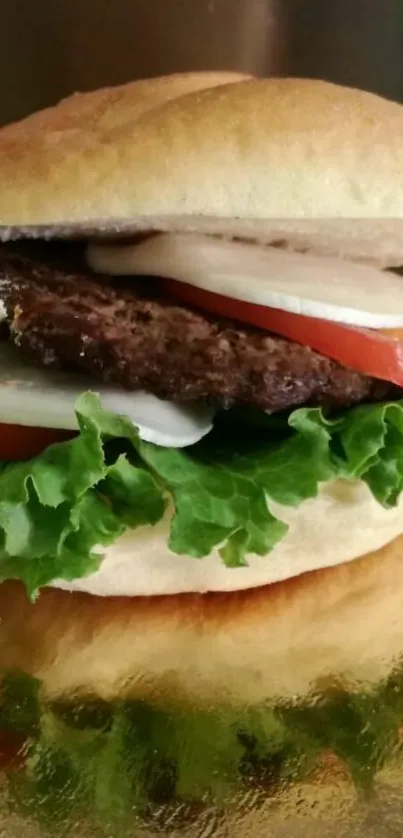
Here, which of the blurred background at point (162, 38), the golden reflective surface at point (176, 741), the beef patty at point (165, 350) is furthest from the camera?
the blurred background at point (162, 38)

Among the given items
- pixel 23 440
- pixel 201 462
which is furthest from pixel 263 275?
pixel 23 440

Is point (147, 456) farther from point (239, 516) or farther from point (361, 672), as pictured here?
point (361, 672)

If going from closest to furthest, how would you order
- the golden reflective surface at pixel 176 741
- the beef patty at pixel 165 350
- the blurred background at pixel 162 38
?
the golden reflective surface at pixel 176 741, the beef patty at pixel 165 350, the blurred background at pixel 162 38

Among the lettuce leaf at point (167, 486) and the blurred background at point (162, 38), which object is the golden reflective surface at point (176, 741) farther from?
the blurred background at point (162, 38)

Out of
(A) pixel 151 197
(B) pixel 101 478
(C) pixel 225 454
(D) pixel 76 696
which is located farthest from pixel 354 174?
(D) pixel 76 696

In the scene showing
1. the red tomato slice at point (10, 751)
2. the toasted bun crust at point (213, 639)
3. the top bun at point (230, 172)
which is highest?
the top bun at point (230, 172)

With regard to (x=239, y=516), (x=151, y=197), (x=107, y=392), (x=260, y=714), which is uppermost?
(x=151, y=197)

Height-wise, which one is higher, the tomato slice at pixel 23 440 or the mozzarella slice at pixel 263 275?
the mozzarella slice at pixel 263 275

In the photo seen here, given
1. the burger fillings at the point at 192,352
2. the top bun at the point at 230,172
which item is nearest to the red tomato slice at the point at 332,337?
the burger fillings at the point at 192,352
